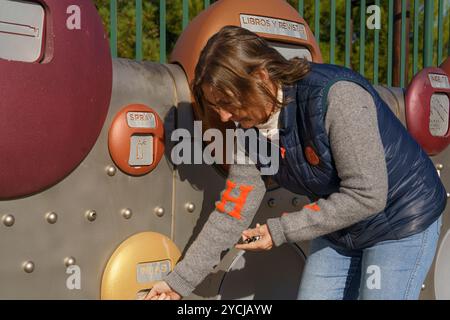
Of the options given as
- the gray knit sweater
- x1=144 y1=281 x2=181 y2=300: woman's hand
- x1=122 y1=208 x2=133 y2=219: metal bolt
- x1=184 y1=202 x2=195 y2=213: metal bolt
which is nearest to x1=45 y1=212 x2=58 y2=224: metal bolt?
x1=122 y1=208 x2=133 y2=219: metal bolt

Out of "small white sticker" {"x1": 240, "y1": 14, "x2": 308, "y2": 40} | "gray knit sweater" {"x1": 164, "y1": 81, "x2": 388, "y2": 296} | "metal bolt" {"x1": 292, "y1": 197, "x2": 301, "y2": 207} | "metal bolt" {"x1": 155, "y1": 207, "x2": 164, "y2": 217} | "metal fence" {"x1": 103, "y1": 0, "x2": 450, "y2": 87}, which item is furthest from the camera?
"metal fence" {"x1": 103, "y1": 0, "x2": 450, "y2": 87}

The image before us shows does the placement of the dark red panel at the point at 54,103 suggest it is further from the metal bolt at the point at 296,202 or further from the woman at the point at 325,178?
the metal bolt at the point at 296,202

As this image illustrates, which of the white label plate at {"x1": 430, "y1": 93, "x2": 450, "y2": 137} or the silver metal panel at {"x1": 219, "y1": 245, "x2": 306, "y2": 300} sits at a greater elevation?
the white label plate at {"x1": 430, "y1": 93, "x2": 450, "y2": 137}

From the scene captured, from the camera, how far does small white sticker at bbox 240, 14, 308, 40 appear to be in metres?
1.99

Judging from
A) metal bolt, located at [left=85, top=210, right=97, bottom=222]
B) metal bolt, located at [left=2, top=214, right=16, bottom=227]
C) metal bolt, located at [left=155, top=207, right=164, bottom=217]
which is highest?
metal bolt, located at [left=2, top=214, right=16, bottom=227]

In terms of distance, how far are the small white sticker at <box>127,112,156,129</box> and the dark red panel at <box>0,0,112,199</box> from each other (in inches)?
3.1

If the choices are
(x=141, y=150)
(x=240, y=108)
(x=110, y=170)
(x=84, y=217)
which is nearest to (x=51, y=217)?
(x=84, y=217)

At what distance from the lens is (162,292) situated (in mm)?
1680

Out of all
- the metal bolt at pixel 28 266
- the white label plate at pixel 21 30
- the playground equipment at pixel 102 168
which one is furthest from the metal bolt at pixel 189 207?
the white label plate at pixel 21 30

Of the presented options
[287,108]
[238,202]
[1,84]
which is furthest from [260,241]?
[1,84]

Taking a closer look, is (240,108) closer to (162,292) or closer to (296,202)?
(162,292)

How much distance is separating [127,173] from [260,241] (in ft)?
1.37

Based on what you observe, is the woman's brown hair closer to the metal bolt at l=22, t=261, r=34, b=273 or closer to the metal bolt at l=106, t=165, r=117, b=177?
the metal bolt at l=106, t=165, r=117, b=177

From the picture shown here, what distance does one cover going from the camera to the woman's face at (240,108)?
1497mm
